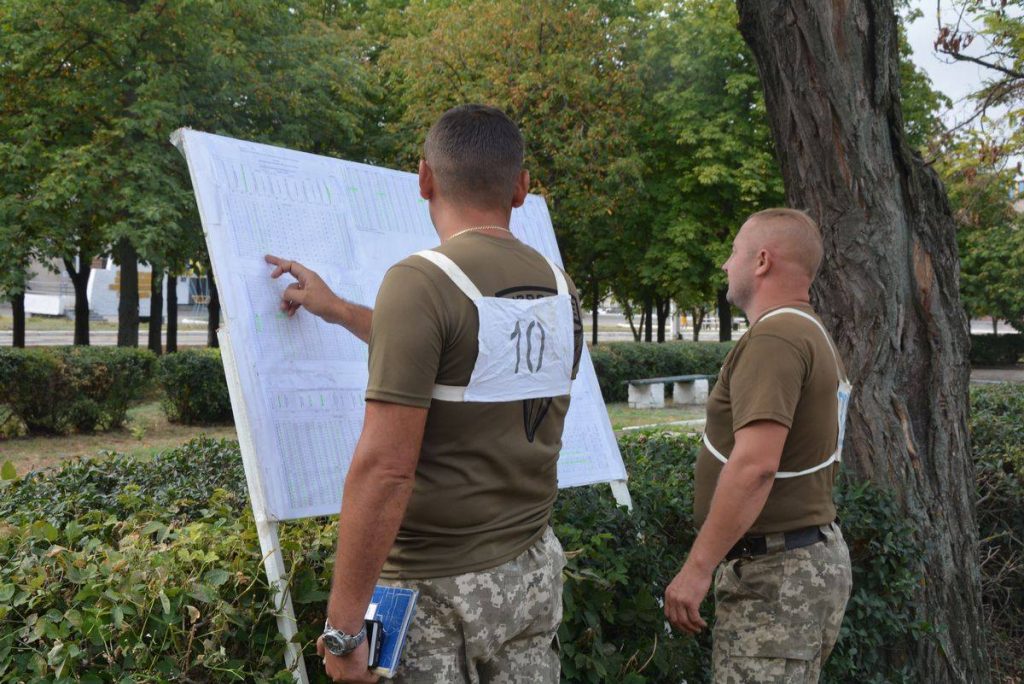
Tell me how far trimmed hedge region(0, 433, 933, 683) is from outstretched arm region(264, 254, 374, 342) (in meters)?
0.65

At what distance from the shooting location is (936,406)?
4.61 meters

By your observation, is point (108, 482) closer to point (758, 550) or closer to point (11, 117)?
point (758, 550)

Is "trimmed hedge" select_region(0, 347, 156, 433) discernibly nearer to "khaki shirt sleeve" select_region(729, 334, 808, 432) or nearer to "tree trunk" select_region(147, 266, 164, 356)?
"tree trunk" select_region(147, 266, 164, 356)

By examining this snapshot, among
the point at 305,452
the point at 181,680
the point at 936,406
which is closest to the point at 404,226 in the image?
the point at 305,452

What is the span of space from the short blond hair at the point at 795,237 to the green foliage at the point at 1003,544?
11.6 feet

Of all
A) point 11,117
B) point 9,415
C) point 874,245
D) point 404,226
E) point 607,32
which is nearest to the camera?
point 404,226

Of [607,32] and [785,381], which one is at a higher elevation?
[607,32]

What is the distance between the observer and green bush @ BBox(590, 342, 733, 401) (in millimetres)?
19188

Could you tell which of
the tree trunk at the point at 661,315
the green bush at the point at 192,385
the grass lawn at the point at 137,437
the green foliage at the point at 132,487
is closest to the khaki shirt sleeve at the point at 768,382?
the green foliage at the point at 132,487

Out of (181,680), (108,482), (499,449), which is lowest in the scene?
(181,680)

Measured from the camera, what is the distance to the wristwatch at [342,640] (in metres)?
1.91

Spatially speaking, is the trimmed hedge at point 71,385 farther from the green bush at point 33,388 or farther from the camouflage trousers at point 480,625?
the camouflage trousers at point 480,625

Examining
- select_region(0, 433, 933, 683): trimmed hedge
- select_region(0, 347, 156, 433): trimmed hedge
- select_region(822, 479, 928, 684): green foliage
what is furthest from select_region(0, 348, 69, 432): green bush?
select_region(822, 479, 928, 684): green foliage

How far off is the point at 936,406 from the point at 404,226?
9.43 ft
